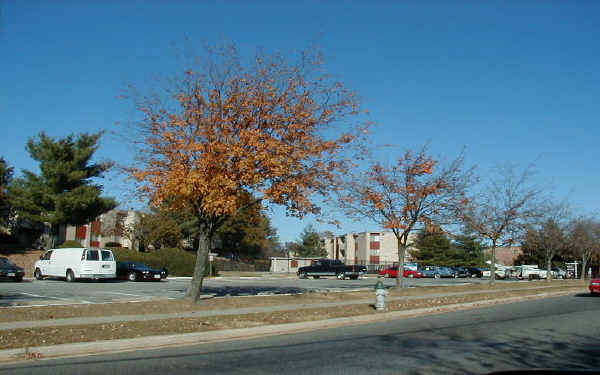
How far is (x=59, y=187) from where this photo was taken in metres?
40.9

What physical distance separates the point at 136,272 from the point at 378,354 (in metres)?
24.5

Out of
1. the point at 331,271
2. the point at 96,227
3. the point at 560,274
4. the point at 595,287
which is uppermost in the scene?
the point at 96,227

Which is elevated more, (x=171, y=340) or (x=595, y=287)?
(x=595, y=287)

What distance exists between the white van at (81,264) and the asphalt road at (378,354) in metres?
18.6

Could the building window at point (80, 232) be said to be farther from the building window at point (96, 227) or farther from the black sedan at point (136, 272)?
the black sedan at point (136, 272)

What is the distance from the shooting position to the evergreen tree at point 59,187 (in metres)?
39.8

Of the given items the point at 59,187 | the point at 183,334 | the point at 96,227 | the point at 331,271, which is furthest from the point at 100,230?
the point at 183,334

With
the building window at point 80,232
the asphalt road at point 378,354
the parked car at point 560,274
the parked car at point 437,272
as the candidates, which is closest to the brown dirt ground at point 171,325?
the asphalt road at point 378,354

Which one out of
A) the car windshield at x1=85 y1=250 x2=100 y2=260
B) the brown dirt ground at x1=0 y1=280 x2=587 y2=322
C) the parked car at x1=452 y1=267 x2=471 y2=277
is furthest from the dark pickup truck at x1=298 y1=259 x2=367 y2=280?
the brown dirt ground at x1=0 y1=280 x2=587 y2=322

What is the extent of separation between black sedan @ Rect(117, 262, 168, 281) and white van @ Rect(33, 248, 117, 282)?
2.40 m

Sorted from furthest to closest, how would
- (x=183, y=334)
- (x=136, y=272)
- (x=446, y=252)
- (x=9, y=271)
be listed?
(x=446, y=252)
(x=136, y=272)
(x=9, y=271)
(x=183, y=334)

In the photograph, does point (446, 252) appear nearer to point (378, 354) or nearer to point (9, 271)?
point (9, 271)

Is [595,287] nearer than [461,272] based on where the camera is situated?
Yes

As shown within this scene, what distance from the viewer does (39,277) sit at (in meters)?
30.9
